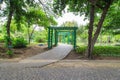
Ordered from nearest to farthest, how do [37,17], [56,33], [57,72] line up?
[57,72] → [37,17] → [56,33]

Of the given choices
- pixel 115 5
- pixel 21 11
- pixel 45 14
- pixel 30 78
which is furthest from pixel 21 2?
pixel 30 78

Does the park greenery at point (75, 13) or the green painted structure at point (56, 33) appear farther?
the green painted structure at point (56, 33)

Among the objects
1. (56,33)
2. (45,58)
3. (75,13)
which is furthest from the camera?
(56,33)

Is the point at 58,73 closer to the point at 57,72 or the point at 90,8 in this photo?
the point at 57,72

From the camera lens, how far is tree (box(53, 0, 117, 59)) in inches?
701

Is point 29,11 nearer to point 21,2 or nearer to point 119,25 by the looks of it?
point 21,2

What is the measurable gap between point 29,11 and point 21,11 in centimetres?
239

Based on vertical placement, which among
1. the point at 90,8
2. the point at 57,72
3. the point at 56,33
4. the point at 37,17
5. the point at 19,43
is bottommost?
the point at 57,72

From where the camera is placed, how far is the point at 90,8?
18.7 m

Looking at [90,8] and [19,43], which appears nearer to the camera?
[90,8]

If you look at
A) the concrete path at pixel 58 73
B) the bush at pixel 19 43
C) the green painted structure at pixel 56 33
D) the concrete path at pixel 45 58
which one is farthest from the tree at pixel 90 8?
the concrete path at pixel 58 73

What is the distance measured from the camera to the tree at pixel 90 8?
58.4 feet

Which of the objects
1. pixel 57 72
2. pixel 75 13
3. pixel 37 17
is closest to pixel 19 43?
pixel 37 17

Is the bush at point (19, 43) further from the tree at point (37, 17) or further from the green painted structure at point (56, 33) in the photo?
the green painted structure at point (56, 33)
